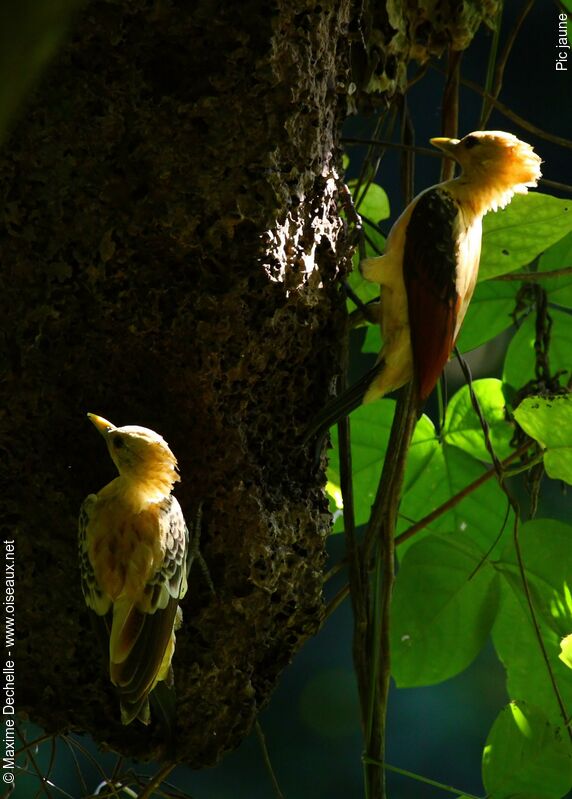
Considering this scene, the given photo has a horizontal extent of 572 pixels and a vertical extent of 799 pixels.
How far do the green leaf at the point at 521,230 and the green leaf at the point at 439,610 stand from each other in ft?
1.34

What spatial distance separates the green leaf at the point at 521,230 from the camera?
1266mm

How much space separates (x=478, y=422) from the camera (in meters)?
1.48

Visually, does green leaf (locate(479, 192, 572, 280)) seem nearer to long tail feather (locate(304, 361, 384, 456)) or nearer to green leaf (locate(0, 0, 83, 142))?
long tail feather (locate(304, 361, 384, 456))

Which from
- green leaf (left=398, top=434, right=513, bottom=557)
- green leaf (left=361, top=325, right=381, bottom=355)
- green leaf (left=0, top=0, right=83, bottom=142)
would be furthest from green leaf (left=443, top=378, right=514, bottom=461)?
green leaf (left=0, top=0, right=83, bottom=142)

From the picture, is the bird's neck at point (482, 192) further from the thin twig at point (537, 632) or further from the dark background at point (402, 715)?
the dark background at point (402, 715)

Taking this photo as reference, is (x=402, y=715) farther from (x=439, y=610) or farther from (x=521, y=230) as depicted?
(x=521, y=230)

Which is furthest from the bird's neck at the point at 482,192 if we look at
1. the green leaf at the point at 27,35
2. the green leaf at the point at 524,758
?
the green leaf at the point at 27,35

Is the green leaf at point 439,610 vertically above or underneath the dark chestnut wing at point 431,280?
underneath

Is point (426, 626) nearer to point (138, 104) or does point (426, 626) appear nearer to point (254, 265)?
point (254, 265)

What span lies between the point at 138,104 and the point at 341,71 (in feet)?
0.99

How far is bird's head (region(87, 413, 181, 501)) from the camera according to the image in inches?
39.0

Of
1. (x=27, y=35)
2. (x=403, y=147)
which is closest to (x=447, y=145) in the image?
(x=403, y=147)

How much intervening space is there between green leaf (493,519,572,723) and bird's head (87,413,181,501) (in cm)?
60

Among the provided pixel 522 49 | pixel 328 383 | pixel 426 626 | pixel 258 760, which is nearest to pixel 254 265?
pixel 328 383
